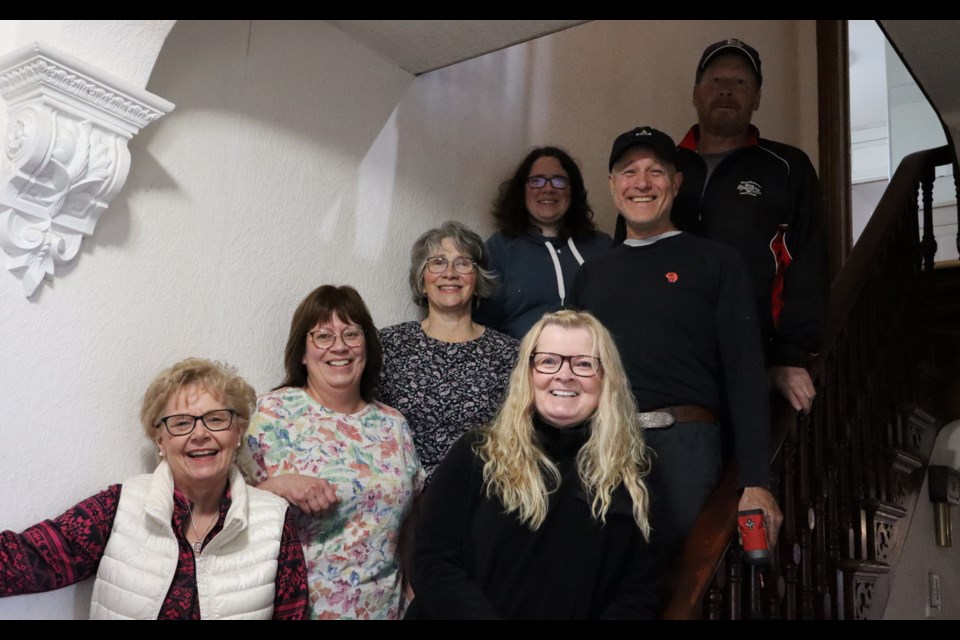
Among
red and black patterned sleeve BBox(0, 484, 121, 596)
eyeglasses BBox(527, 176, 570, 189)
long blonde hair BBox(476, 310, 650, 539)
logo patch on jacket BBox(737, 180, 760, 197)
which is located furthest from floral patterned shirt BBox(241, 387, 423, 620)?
logo patch on jacket BBox(737, 180, 760, 197)

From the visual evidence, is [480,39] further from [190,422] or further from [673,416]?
[190,422]

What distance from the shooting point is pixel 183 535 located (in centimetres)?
230

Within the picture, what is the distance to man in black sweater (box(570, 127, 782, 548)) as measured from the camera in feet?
8.04

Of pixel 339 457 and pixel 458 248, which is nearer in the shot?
pixel 339 457

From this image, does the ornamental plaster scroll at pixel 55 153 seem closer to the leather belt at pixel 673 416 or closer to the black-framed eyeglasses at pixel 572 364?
the black-framed eyeglasses at pixel 572 364

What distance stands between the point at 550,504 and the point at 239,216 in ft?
4.32

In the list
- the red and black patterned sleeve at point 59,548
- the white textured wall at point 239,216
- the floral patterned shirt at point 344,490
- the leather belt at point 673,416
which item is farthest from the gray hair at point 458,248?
the red and black patterned sleeve at point 59,548

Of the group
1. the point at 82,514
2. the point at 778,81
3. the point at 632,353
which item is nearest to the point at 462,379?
the point at 632,353

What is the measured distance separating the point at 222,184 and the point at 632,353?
1.24 metres

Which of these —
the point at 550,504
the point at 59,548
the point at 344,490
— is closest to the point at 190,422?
the point at 59,548

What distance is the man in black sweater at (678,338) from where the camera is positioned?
245cm

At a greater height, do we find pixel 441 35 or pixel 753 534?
pixel 441 35

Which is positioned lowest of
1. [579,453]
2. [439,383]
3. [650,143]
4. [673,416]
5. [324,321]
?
[579,453]

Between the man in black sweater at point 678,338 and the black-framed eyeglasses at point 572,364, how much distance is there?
0.30 meters
